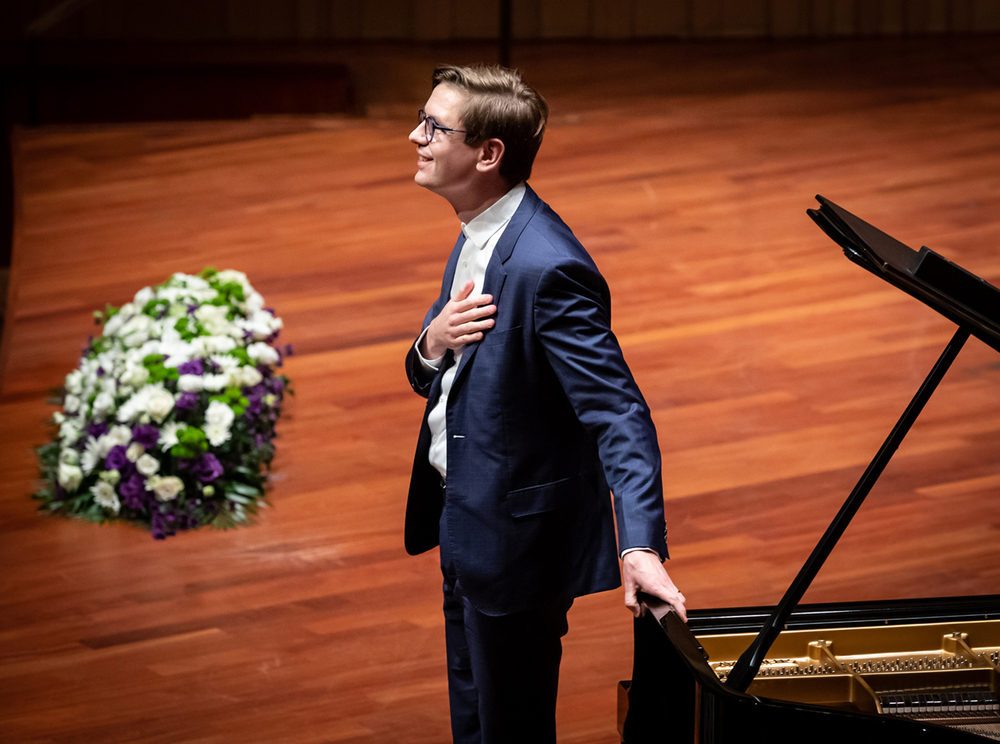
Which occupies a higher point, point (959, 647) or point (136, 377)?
point (959, 647)

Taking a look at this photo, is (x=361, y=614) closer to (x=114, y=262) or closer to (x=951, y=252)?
(x=114, y=262)

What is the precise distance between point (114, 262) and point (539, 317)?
2.74 m

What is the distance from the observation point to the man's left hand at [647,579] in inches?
44.9

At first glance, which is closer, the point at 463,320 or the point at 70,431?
the point at 463,320

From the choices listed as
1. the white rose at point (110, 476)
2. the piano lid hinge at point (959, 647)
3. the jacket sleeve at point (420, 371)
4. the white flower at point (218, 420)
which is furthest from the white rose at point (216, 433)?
the piano lid hinge at point (959, 647)

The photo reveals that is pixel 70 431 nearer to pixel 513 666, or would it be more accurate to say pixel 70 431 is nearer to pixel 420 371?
pixel 420 371

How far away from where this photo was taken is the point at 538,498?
130 centimetres

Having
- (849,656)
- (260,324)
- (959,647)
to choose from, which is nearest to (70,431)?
(260,324)

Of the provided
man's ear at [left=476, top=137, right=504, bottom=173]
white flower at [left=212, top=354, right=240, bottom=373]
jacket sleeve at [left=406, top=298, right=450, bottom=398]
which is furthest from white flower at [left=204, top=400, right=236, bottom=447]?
man's ear at [left=476, top=137, right=504, bottom=173]

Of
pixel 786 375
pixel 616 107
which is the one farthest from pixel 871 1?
pixel 786 375

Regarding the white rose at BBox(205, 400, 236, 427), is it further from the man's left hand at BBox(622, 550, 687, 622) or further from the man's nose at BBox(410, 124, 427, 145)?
the man's left hand at BBox(622, 550, 687, 622)

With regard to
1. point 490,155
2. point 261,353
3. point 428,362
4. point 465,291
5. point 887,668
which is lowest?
point 261,353

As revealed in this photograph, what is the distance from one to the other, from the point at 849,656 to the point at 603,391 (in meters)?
0.54

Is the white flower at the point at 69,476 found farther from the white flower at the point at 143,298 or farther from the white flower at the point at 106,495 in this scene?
the white flower at the point at 143,298
